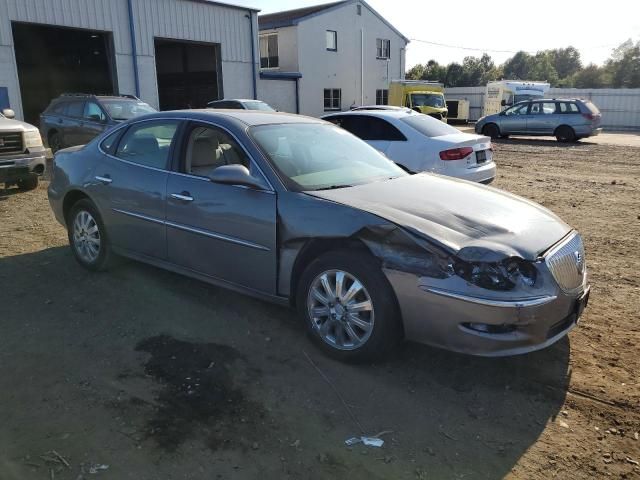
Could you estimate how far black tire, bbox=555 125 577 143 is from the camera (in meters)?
21.1

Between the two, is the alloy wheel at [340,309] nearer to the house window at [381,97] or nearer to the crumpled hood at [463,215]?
the crumpled hood at [463,215]

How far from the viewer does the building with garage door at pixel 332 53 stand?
3189 centimetres

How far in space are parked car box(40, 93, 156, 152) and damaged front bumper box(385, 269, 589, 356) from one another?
11.0 metres

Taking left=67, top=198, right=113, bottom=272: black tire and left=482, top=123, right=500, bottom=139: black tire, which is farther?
left=482, top=123, right=500, bottom=139: black tire

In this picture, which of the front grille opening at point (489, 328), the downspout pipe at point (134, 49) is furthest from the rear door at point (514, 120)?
the front grille opening at point (489, 328)

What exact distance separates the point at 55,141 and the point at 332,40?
23.8 m

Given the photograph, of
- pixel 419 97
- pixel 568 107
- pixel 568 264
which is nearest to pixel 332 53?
pixel 419 97

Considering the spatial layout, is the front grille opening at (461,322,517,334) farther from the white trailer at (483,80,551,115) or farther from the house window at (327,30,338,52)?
the house window at (327,30,338,52)

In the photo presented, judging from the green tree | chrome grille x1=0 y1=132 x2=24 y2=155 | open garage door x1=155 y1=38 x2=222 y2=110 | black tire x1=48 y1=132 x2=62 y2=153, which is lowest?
black tire x1=48 y1=132 x2=62 y2=153

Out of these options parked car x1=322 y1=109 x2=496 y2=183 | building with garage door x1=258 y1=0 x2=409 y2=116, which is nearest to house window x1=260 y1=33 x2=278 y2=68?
building with garage door x1=258 y1=0 x2=409 y2=116

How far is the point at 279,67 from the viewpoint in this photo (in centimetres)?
3253

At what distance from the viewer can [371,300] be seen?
3434 millimetres

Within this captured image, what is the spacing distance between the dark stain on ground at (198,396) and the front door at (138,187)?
3.69 feet

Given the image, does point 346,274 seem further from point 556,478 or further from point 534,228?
point 556,478
